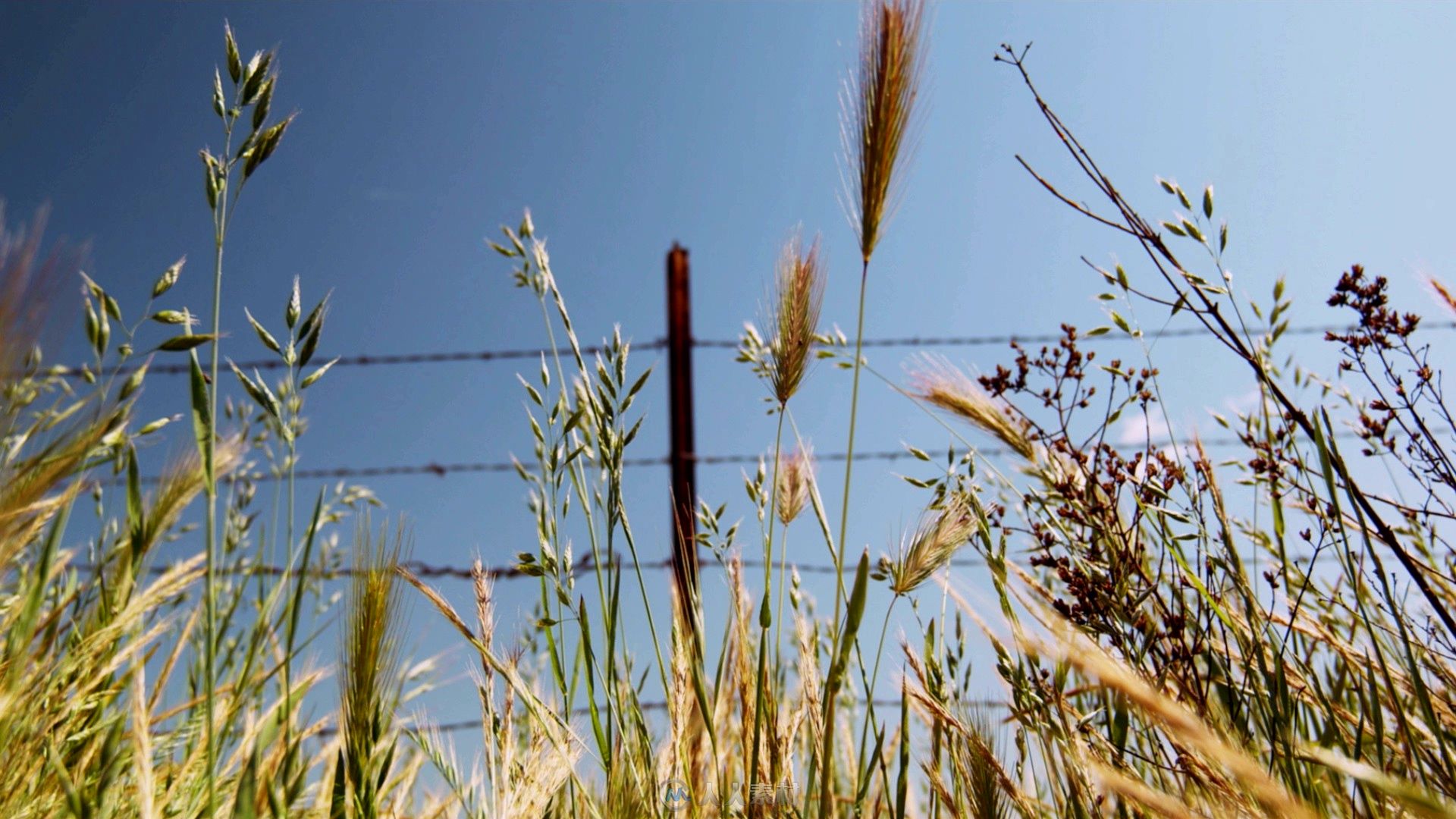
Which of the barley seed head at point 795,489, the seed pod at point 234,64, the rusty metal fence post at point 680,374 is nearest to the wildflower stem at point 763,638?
the barley seed head at point 795,489

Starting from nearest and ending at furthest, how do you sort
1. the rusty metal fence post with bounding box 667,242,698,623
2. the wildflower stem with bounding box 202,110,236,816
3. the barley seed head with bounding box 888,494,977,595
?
the wildflower stem with bounding box 202,110,236,816, the barley seed head with bounding box 888,494,977,595, the rusty metal fence post with bounding box 667,242,698,623

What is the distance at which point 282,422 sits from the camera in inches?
30.6

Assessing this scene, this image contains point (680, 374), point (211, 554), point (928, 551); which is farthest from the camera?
point (680, 374)

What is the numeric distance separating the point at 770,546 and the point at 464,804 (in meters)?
0.43

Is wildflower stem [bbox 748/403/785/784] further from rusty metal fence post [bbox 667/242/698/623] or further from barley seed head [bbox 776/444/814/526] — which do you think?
rusty metal fence post [bbox 667/242/698/623]

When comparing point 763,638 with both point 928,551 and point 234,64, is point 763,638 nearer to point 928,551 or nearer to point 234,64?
point 928,551

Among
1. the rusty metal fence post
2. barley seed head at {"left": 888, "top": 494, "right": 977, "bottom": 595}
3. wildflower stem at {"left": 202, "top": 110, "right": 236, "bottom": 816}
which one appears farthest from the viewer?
the rusty metal fence post

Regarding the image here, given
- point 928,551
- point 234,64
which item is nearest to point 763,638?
point 928,551

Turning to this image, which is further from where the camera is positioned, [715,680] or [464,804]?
[715,680]

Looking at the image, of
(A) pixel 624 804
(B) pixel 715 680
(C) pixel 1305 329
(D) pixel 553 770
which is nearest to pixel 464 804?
(D) pixel 553 770

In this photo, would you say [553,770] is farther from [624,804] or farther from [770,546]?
[770,546]

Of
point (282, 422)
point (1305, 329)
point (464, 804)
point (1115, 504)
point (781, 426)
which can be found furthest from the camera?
point (1305, 329)

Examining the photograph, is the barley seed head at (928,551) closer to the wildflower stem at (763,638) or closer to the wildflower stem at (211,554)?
the wildflower stem at (763,638)

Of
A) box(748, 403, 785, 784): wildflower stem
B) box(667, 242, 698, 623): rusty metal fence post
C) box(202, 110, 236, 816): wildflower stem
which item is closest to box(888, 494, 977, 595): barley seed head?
box(748, 403, 785, 784): wildflower stem
